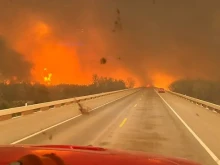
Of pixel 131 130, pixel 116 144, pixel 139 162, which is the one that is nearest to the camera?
pixel 139 162

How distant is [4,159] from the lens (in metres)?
3.95

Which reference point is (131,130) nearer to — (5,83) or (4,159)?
(4,159)

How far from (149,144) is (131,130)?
161 inches

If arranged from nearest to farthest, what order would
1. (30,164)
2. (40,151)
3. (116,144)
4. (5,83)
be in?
(30,164)
(40,151)
(116,144)
(5,83)

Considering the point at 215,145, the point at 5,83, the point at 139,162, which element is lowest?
the point at 215,145

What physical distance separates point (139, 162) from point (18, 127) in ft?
45.0

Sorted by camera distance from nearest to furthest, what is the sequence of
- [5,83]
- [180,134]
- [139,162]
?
[139,162], [180,134], [5,83]

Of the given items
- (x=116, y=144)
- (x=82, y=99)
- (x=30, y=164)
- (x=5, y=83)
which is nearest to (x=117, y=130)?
(x=116, y=144)

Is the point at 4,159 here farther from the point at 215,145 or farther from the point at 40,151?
the point at 215,145

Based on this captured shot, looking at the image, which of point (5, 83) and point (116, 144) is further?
point (5, 83)

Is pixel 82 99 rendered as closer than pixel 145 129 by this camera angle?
No

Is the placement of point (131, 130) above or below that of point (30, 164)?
below

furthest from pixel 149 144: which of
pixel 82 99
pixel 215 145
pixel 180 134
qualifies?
pixel 82 99

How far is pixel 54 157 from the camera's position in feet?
11.2
